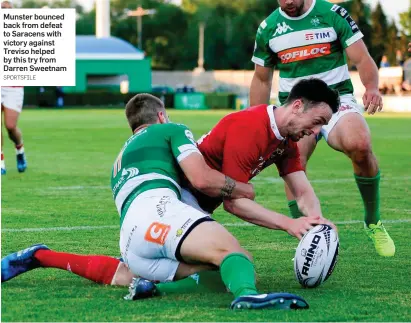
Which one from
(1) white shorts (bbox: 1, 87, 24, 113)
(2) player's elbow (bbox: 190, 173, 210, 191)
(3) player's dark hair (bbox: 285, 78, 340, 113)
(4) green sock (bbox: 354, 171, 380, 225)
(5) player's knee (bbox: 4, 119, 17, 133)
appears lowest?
(5) player's knee (bbox: 4, 119, 17, 133)

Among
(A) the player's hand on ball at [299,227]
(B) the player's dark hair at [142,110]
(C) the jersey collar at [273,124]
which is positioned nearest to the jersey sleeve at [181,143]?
(B) the player's dark hair at [142,110]

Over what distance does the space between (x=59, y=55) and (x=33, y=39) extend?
217mm

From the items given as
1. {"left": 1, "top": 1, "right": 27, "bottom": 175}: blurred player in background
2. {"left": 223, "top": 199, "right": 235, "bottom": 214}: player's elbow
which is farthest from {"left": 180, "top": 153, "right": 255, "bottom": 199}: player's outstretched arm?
{"left": 1, "top": 1, "right": 27, "bottom": 175}: blurred player in background

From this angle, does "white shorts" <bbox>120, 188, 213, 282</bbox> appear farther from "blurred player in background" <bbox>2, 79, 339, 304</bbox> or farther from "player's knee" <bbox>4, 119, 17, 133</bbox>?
"player's knee" <bbox>4, 119, 17, 133</bbox>

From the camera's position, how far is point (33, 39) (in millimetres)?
7590

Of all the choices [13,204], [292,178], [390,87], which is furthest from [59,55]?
[390,87]

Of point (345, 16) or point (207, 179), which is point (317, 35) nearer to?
point (345, 16)

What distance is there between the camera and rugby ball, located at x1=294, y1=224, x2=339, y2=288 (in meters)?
6.71

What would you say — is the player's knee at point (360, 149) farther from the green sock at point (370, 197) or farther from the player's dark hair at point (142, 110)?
the player's dark hair at point (142, 110)

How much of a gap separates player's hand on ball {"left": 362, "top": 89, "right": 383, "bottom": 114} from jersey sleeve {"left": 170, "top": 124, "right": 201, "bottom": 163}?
8.13 ft

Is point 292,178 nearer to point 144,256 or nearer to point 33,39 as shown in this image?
point 144,256

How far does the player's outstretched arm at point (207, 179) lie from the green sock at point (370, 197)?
2.60 m

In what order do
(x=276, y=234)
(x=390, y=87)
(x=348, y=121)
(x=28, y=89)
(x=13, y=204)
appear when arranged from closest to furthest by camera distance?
(x=348, y=121) → (x=276, y=234) → (x=13, y=204) → (x=390, y=87) → (x=28, y=89)

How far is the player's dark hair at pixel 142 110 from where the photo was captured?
283 inches
